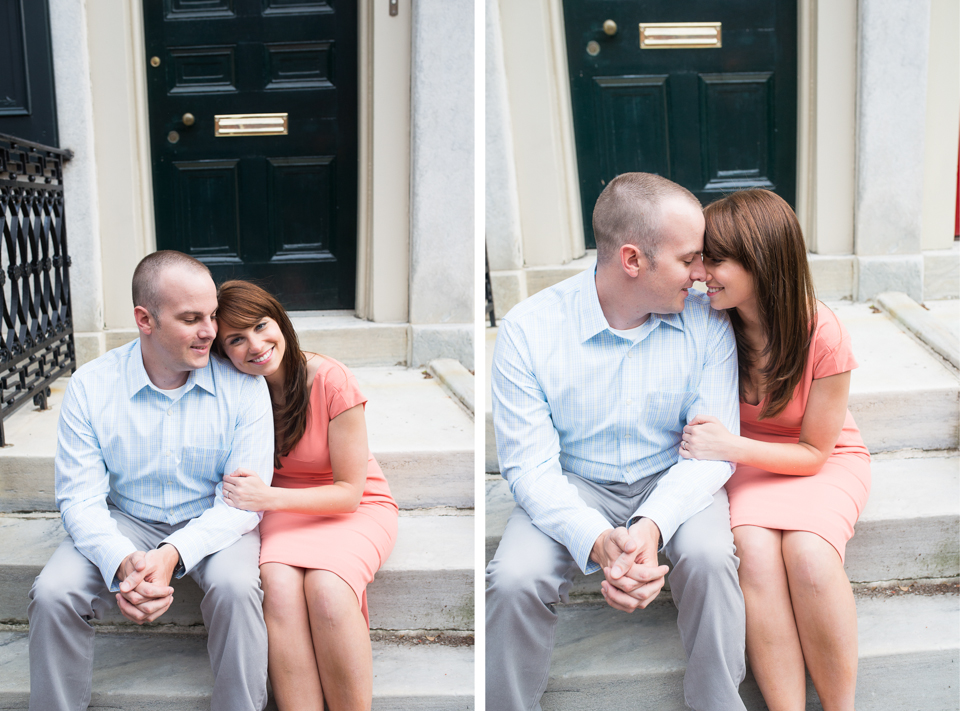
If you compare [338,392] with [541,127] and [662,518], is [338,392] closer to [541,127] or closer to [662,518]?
[662,518]

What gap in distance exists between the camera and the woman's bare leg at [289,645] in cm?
196

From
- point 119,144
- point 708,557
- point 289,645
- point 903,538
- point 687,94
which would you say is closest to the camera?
point 708,557

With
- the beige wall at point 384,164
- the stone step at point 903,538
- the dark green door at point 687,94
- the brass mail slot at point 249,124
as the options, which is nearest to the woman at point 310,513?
the stone step at point 903,538

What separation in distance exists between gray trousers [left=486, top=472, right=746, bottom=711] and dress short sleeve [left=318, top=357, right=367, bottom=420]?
0.63 m

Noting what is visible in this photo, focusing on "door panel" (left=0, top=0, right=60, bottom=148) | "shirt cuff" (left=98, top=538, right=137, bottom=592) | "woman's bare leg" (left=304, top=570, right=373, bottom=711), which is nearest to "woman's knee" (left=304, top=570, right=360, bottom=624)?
"woman's bare leg" (left=304, top=570, right=373, bottom=711)

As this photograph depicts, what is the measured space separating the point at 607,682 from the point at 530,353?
1007 millimetres

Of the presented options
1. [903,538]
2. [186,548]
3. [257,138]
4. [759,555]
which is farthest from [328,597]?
[257,138]

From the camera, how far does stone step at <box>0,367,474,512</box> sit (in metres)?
2.79

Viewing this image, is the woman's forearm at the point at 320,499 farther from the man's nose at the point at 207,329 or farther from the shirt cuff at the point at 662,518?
the shirt cuff at the point at 662,518

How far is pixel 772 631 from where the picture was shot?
191 cm

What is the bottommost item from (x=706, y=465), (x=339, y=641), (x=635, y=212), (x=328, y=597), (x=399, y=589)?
(x=399, y=589)

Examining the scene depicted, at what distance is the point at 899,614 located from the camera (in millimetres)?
2336

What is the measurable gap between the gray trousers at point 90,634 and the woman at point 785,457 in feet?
4.25

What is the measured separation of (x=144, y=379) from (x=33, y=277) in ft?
5.78
